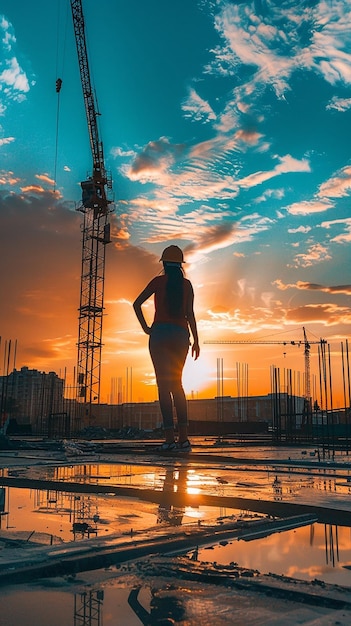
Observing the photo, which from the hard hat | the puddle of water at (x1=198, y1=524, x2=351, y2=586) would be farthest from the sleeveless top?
the puddle of water at (x1=198, y1=524, x2=351, y2=586)

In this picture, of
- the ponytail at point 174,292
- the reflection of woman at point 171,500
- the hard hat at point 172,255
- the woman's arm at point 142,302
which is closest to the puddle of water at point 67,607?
the reflection of woman at point 171,500

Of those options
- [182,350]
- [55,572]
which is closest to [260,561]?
[55,572]

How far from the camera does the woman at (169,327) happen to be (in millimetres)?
12883

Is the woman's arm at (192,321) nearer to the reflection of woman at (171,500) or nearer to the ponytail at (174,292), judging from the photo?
the ponytail at (174,292)

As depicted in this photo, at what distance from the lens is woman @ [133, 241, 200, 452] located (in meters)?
12.9

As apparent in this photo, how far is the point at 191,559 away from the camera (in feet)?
9.93

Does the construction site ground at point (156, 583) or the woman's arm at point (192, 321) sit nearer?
the construction site ground at point (156, 583)

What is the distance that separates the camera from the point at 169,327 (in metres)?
12.8

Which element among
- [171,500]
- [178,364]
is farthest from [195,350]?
[171,500]

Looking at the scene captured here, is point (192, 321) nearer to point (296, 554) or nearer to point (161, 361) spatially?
point (161, 361)

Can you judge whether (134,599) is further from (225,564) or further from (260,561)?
(260,561)

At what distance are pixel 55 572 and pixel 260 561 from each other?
3.56 feet

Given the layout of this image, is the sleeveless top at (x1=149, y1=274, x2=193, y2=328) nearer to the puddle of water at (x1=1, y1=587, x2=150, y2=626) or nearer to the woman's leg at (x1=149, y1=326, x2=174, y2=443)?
the woman's leg at (x1=149, y1=326, x2=174, y2=443)

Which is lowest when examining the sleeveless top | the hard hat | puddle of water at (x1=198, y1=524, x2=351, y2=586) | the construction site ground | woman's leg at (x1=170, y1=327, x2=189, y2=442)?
puddle of water at (x1=198, y1=524, x2=351, y2=586)
